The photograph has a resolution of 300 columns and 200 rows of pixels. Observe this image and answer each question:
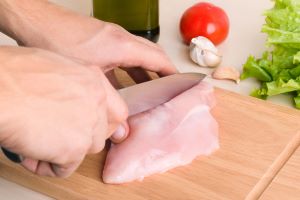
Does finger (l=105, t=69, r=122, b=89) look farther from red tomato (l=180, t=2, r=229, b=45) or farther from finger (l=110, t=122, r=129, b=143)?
red tomato (l=180, t=2, r=229, b=45)

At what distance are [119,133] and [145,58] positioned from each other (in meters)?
0.17

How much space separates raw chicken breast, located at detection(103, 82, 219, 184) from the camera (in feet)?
4.28

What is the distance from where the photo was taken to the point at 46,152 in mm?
1043

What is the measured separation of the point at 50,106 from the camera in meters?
1.03

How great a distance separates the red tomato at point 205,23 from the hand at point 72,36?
0.41 metres

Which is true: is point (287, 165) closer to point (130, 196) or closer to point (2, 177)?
point (130, 196)

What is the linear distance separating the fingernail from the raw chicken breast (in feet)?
0.05

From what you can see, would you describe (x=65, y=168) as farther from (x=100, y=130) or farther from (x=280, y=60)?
(x=280, y=60)

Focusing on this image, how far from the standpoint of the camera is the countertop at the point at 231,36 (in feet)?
5.58

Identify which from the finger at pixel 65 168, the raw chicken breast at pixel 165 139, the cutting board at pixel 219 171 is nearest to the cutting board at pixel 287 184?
the cutting board at pixel 219 171

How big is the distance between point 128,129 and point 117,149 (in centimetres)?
5

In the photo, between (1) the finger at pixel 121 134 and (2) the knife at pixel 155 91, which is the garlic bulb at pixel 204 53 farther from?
(1) the finger at pixel 121 134

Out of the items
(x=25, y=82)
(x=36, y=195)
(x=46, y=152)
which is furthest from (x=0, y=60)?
(x=36, y=195)

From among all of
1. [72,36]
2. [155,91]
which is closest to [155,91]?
[155,91]
